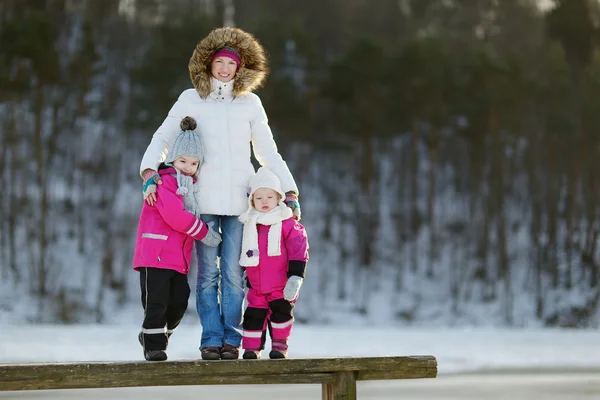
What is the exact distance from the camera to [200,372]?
3.82 meters

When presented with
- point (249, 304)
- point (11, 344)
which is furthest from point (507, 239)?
point (249, 304)

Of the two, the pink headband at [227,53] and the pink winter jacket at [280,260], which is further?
the pink headband at [227,53]

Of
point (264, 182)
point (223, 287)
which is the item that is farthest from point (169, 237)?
point (264, 182)

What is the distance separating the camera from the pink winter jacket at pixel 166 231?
4164mm

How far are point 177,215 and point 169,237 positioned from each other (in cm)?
13

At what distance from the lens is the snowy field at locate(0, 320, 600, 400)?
28.7ft

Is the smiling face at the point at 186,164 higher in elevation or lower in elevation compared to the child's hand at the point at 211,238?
higher

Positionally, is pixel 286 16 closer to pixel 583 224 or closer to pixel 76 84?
pixel 76 84

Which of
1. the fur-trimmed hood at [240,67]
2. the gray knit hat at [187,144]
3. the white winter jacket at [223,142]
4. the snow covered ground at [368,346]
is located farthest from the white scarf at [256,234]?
the snow covered ground at [368,346]

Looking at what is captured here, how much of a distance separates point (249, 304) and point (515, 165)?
26043 millimetres

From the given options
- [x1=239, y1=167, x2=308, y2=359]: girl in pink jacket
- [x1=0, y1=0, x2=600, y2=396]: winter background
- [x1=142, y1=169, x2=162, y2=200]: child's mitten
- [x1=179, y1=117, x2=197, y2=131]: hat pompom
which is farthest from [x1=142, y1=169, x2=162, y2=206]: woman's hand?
[x1=0, y1=0, x2=600, y2=396]: winter background

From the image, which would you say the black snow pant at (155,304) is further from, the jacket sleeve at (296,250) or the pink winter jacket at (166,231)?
the jacket sleeve at (296,250)

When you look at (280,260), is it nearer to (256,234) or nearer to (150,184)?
(256,234)

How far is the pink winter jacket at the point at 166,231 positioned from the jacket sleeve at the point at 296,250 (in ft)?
1.21
